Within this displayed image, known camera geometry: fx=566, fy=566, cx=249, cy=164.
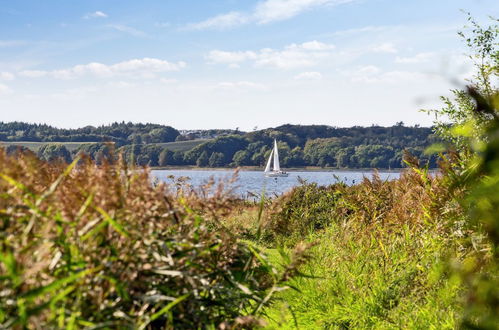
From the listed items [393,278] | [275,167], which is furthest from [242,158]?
[393,278]

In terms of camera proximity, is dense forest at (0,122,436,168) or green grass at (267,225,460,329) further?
dense forest at (0,122,436,168)

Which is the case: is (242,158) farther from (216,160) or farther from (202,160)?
(202,160)

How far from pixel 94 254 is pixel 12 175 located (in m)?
0.64

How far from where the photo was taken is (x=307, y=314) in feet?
23.9

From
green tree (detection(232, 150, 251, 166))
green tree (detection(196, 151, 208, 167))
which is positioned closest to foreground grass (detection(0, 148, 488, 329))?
green tree (detection(232, 150, 251, 166))

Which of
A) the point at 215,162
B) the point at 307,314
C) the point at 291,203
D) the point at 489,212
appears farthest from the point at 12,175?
the point at 215,162

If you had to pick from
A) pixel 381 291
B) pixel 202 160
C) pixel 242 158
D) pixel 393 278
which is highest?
pixel 393 278

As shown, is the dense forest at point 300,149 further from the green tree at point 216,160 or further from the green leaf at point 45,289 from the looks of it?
the green leaf at point 45,289

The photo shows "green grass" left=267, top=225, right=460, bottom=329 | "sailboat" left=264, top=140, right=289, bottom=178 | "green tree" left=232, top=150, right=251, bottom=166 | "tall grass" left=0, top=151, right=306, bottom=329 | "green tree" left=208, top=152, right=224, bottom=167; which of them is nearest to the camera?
"tall grass" left=0, top=151, right=306, bottom=329

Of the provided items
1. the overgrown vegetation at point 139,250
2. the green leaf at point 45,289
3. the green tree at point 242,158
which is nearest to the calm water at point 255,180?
the overgrown vegetation at point 139,250

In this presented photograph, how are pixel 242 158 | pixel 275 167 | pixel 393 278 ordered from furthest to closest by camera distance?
pixel 242 158
pixel 275 167
pixel 393 278

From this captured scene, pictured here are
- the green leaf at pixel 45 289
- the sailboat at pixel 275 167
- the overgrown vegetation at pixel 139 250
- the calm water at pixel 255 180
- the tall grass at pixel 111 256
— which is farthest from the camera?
the sailboat at pixel 275 167

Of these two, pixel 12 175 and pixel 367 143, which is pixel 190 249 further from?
pixel 367 143

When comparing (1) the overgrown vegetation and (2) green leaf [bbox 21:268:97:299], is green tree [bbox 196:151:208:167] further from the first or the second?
(2) green leaf [bbox 21:268:97:299]
